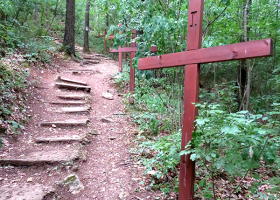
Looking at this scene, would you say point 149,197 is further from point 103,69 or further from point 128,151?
point 103,69

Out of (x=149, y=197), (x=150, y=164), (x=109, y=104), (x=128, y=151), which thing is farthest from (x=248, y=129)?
(x=109, y=104)

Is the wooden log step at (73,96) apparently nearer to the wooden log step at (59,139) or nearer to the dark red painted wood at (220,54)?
the wooden log step at (59,139)

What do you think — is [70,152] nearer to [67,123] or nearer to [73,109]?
[67,123]

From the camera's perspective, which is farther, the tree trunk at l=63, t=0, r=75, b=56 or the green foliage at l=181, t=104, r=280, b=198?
the tree trunk at l=63, t=0, r=75, b=56

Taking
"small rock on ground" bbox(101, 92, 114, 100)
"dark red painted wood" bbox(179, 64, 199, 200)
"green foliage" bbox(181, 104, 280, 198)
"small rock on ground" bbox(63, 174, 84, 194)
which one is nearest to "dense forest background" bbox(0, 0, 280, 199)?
"green foliage" bbox(181, 104, 280, 198)

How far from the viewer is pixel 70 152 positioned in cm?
343

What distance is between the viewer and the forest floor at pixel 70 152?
2.60m

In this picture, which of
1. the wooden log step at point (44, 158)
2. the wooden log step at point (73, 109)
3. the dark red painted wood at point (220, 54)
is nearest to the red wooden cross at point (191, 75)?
the dark red painted wood at point (220, 54)

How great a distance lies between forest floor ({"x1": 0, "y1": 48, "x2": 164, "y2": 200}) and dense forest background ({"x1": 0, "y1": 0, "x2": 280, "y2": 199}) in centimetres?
33

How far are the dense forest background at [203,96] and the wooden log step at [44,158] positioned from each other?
947mm

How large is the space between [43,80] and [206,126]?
6393 mm

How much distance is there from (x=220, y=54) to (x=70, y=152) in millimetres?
3027

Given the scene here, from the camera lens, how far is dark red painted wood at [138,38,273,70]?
4.91 ft

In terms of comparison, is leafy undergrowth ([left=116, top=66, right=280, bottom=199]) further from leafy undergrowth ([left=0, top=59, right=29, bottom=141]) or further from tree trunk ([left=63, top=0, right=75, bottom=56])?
tree trunk ([left=63, top=0, right=75, bottom=56])
